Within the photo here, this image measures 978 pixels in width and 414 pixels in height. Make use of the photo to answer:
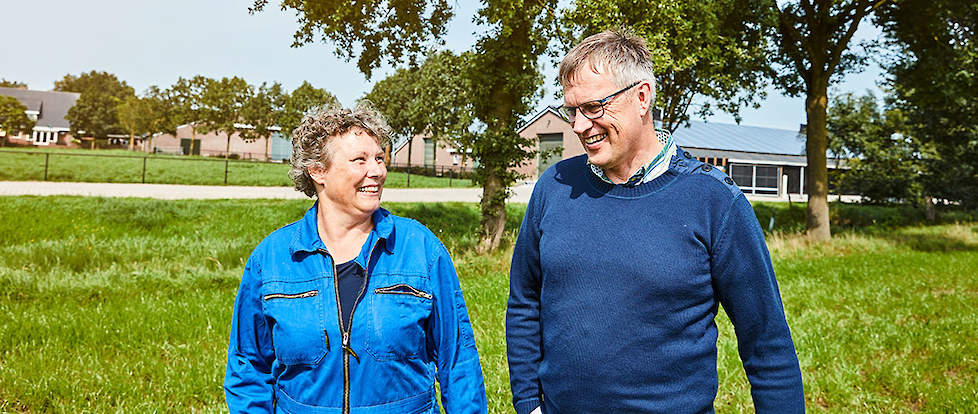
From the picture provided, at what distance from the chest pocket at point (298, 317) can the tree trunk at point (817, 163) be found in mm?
19100

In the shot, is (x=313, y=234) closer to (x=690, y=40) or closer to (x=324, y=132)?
(x=324, y=132)

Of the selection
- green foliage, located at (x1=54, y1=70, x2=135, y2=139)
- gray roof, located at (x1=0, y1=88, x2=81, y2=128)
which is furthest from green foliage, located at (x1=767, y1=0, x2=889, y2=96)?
gray roof, located at (x1=0, y1=88, x2=81, y2=128)

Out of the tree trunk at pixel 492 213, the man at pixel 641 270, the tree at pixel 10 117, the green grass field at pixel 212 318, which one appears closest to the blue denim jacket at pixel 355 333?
the man at pixel 641 270

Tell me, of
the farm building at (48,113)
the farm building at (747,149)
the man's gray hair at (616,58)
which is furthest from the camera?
the farm building at (48,113)

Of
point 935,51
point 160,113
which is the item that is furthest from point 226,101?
point 935,51

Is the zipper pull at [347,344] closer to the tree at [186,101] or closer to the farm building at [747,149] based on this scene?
the farm building at [747,149]

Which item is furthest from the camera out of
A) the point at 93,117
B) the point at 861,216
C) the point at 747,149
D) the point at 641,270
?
the point at 93,117

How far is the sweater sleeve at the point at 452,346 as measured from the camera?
8.72 feet

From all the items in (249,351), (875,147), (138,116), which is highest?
(138,116)

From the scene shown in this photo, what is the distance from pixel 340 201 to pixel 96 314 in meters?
6.25

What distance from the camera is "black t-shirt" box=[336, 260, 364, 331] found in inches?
99.3

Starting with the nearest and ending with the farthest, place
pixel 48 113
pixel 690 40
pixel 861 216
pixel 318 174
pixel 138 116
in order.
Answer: pixel 318 174
pixel 690 40
pixel 861 216
pixel 138 116
pixel 48 113

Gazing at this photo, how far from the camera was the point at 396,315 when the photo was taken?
252cm

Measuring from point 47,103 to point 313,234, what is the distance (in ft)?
426
